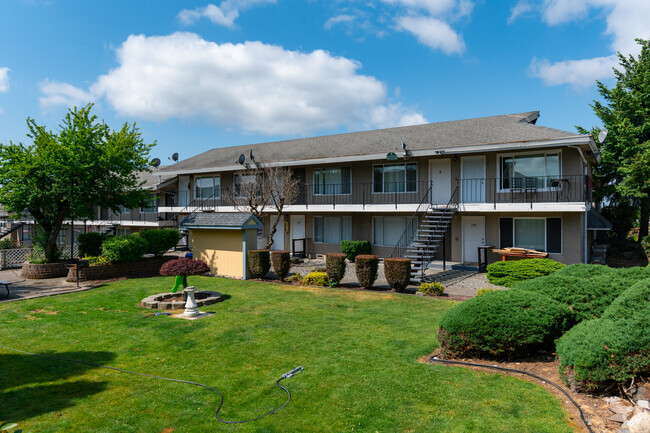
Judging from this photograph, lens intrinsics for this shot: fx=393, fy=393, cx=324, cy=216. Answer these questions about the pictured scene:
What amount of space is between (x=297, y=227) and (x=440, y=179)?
9.29m

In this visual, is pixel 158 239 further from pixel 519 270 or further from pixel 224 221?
pixel 519 270

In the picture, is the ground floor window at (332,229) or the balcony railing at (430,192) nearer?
the balcony railing at (430,192)

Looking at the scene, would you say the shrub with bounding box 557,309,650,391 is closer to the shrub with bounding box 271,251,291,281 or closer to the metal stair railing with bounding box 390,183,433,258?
the shrub with bounding box 271,251,291,281

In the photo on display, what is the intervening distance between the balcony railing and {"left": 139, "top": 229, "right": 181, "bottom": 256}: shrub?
15.4 feet

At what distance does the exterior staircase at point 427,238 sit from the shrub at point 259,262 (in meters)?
→ 5.86

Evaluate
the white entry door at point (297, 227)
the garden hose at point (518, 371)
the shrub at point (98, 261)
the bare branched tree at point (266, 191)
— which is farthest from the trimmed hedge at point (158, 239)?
the garden hose at point (518, 371)

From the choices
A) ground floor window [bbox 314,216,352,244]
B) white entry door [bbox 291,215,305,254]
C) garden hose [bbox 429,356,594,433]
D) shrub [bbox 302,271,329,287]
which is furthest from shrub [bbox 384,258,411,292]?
white entry door [bbox 291,215,305,254]

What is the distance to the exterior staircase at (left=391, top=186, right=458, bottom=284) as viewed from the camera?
Answer: 1545cm

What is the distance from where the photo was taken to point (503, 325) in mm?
6230

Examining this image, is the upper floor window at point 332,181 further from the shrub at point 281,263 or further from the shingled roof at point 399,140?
the shrub at point 281,263

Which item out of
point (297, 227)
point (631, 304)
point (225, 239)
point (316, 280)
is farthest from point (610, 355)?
point (297, 227)

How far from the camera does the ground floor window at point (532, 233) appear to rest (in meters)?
17.0

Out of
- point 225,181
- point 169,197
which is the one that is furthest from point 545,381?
point 169,197

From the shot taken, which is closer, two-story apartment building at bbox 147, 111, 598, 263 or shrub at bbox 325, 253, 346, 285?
shrub at bbox 325, 253, 346, 285
